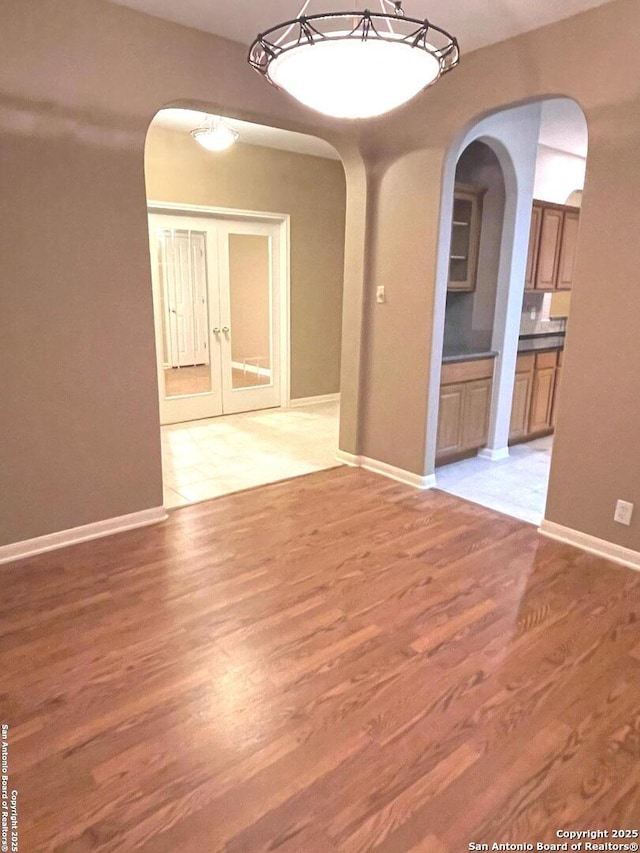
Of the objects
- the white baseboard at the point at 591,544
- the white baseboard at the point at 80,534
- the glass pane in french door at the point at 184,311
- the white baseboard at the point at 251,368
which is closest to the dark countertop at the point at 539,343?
the white baseboard at the point at 591,544

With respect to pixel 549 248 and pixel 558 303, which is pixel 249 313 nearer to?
pixel 549 248

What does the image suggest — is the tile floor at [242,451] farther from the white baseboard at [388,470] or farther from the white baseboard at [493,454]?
the white baseboard at [493,454]

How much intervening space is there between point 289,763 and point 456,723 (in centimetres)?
58

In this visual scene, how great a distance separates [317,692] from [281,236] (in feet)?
17.0

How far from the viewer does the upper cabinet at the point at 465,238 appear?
438 cm

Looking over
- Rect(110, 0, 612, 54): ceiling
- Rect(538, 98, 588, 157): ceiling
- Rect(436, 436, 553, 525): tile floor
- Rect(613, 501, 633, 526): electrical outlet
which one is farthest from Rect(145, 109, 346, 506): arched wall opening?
Rect(613, 501, 633, 526): electrical outlet

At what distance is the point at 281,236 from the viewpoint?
6137mm

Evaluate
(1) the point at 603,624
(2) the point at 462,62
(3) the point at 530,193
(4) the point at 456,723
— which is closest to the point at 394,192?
(2) the point at 462,62

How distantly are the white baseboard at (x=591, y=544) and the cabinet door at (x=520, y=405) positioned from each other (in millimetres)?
1840

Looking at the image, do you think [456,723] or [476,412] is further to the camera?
[476,412]

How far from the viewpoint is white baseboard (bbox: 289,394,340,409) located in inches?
262

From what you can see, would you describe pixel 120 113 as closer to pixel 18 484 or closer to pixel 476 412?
pixel 18 484

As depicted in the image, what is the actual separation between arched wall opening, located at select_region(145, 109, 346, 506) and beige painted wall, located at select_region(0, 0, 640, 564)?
1381mm

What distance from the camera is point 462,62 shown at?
3.32m
